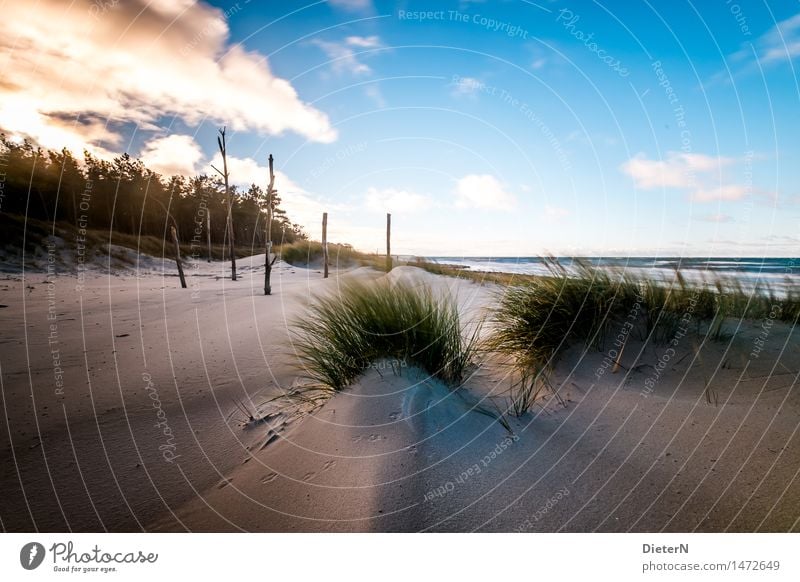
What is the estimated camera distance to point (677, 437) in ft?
6.07

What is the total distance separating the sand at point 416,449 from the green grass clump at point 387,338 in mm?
164

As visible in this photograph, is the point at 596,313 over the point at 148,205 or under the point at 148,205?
under

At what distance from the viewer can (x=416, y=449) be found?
167 centimetres

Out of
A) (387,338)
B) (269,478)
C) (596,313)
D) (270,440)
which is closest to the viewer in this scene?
(269,478)

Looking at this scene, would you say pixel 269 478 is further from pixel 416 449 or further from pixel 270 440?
pixel 416 449

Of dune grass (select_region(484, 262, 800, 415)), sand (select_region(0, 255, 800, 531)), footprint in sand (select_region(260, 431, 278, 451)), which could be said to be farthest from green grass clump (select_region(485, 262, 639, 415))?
footprint in sand (select_region(260, 431, 278, 451))

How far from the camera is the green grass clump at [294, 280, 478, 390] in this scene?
250 centimetres

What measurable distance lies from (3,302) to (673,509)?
7.76 m

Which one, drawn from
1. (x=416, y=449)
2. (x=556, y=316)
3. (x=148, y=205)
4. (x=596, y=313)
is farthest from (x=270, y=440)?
(x=148, y=205)

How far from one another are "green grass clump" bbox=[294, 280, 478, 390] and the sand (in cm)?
16

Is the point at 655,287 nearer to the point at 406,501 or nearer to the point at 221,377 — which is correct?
the point at 406,501

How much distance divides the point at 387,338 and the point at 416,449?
3.38 feet

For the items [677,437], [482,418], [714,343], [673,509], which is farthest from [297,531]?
[714,343]

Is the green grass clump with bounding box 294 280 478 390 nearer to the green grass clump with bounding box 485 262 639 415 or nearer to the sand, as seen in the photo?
the sand
